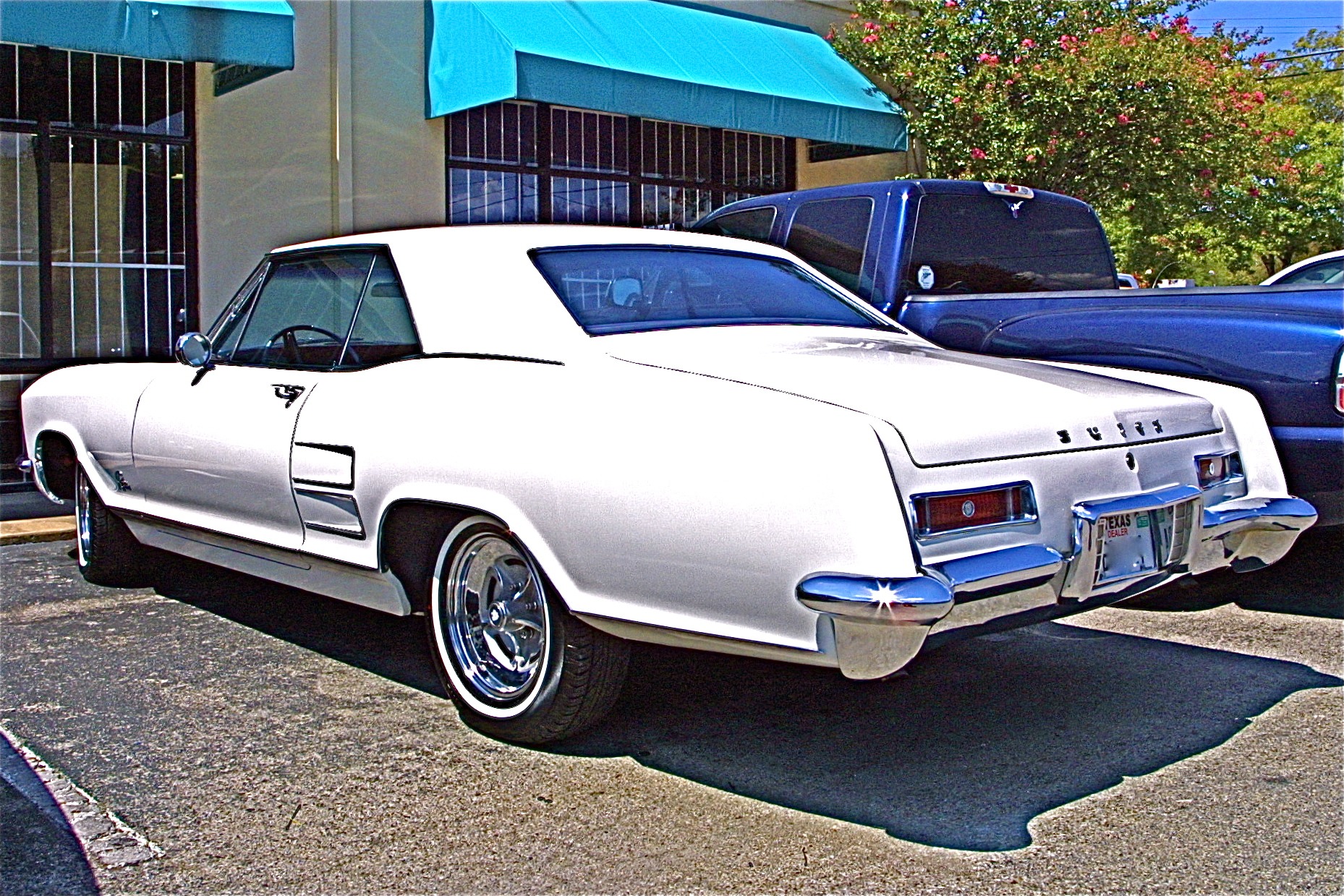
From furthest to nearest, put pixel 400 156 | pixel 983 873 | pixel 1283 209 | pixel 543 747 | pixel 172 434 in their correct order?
1. pixel 1283 209
2. pixel 400 156
3. pixel 172 434
4. pixel 543 747
5. pixel 983 873

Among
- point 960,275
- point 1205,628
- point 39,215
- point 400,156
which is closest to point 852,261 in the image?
point 960,275

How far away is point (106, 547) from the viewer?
627cm

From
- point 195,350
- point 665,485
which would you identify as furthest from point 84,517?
point 665,485

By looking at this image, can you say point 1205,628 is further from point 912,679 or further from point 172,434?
point 172,434

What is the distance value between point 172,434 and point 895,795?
123 inches

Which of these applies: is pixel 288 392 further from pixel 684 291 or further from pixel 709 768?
pixel 709 768

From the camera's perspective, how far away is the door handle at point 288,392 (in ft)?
15.4

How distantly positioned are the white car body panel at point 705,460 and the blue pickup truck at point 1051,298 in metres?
0.51

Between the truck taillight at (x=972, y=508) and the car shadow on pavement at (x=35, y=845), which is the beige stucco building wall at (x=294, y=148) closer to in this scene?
the car shadow on pavement at (x=35, y=845)

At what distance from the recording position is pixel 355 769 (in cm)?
386

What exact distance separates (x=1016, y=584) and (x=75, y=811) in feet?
7.95

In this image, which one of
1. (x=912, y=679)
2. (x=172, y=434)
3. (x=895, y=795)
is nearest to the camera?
(x=895, y=795)

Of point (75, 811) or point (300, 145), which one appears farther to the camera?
point (300, 145)

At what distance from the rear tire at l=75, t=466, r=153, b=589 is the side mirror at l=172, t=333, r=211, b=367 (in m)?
1.16
